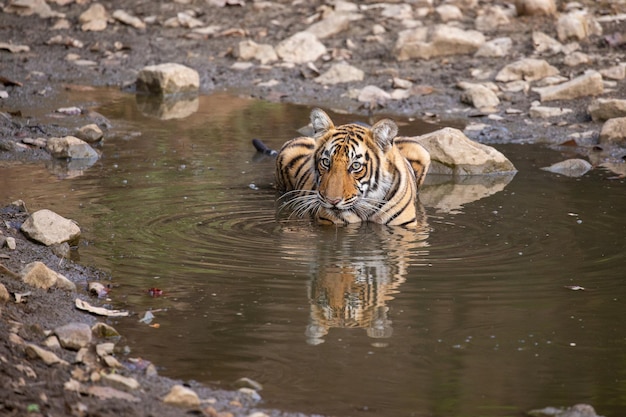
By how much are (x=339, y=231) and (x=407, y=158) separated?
1.82m

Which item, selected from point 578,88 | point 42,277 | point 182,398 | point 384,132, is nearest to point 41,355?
point 182,398

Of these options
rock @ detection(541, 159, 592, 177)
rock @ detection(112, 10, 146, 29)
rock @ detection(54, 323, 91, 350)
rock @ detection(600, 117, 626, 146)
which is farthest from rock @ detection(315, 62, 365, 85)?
rock @ detection(54, 323, 91, 350)

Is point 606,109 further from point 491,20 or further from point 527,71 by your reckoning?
point 491,20

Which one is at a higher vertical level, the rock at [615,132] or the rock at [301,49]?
the rock at [615,132]

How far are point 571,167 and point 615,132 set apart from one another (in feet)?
4.45

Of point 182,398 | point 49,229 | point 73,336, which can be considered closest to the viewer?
point 182,398

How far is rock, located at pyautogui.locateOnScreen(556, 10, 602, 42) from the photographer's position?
14320 millimetres

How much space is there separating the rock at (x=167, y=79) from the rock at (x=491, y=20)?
13.5 feet

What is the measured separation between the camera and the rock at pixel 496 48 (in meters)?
14.4

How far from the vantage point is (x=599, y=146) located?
11250mm

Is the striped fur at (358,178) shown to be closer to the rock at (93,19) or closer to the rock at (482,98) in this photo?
the rock at (482,98)

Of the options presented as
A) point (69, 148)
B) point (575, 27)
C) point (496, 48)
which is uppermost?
point (575, 27)

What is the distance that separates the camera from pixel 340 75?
14.4 metres

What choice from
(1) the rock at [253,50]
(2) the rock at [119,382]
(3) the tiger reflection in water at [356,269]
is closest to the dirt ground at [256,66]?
(1) the rock at [253,50]
